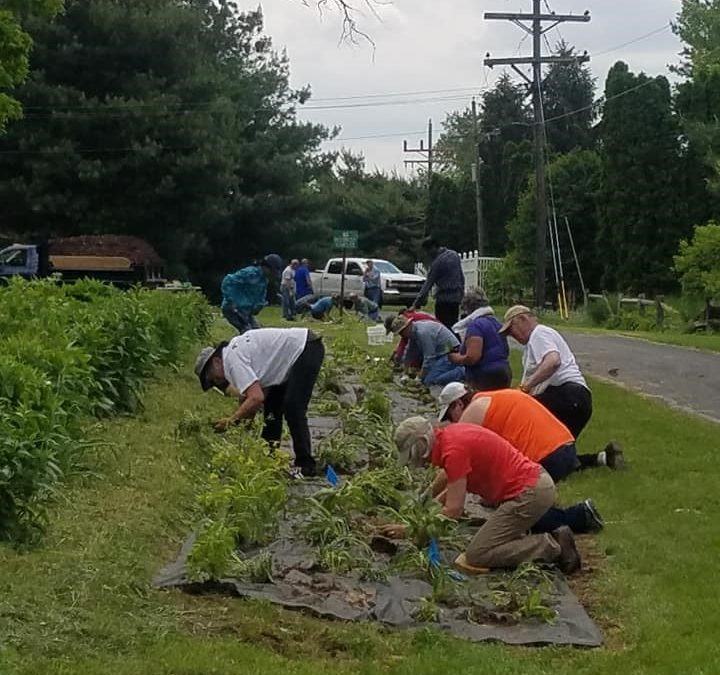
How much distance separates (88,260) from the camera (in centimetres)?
3306

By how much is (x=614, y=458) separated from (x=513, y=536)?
3.16 m

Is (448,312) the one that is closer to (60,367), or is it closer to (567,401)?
(567,401)

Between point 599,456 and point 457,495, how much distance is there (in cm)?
340

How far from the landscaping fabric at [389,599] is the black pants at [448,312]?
30.5 feet

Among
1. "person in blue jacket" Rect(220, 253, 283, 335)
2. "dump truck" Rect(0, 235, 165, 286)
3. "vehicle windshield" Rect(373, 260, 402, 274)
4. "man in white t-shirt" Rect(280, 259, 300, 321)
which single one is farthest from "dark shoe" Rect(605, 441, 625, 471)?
"vehicle windshield" Rect(373, 260, 402, 274)

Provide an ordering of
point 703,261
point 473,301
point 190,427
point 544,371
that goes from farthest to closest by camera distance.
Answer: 1. point 703,261
2. point 473,301
3. point 190,427
4. point 544,371

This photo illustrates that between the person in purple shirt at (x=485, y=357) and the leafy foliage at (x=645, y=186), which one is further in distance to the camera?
the leafy foliage at (x=645, y=186)

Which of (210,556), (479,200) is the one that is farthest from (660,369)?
(479,200)

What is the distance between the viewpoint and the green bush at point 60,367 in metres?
6.63

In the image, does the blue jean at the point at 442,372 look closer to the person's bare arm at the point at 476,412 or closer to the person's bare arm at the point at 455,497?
the person's bare arm at the point at 476,412

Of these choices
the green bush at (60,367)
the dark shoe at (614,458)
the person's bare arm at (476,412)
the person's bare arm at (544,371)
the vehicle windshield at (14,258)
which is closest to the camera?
the green bush at (60,367)

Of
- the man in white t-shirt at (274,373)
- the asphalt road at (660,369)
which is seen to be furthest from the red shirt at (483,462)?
the asphalt road at (660,369)

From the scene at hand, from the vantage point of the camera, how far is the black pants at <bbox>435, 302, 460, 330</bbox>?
16.6 metres

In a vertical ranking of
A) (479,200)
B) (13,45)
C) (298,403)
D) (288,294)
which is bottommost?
(288,294)
